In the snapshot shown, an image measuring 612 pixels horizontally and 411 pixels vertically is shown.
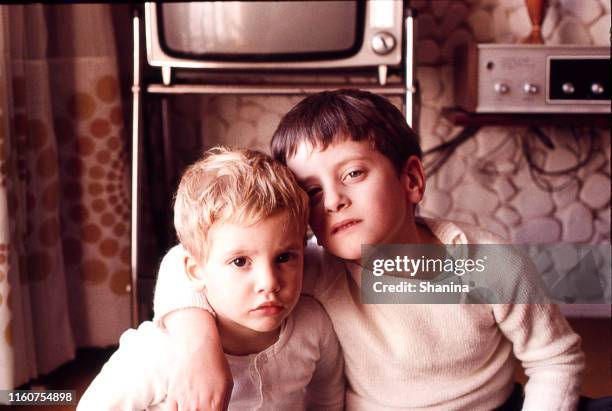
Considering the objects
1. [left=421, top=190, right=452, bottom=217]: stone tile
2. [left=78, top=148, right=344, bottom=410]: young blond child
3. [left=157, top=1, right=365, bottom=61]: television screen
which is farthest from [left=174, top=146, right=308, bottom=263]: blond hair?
[left=421, top=190, right=452, bottom=217]: stone tile

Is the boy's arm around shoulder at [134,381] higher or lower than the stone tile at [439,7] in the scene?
lower

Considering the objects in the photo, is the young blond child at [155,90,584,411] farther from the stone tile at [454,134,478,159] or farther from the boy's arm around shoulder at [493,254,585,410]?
the stone tile at [454,134,478,159]

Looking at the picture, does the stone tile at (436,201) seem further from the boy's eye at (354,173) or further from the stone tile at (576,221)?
the boy's eye at (354,173)

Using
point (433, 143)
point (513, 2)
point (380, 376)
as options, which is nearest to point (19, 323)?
point (380, 376)

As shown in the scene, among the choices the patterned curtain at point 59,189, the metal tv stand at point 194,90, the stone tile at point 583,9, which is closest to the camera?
the patterned curtain at point 59,189

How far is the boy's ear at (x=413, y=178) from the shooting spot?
692 millimetres

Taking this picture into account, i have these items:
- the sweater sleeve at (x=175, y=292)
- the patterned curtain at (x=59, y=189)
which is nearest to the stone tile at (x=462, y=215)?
the patterned curtain at (x=59, y=189)

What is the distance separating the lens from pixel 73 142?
47.9 inches

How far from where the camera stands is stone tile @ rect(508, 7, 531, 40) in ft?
4.75

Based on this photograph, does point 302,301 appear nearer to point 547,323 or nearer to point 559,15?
point 547,323

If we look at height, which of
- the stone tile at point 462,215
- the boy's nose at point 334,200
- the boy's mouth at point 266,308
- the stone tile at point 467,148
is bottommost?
the stone tile at point 462,215

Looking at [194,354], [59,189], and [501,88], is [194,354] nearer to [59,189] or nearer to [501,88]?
[59,189]

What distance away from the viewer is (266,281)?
22.9 inches

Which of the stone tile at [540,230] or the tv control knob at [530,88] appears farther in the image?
the stone tile at [540,230]
